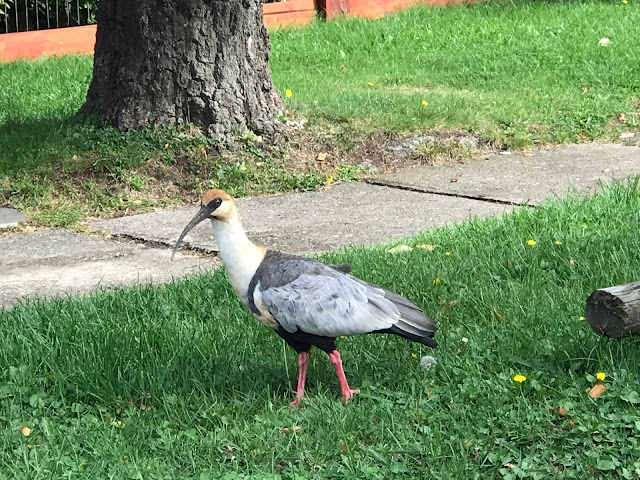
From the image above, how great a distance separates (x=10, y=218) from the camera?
6598 mm

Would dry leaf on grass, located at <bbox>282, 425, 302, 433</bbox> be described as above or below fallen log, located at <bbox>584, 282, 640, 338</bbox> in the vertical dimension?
below

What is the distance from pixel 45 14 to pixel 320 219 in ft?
23.7

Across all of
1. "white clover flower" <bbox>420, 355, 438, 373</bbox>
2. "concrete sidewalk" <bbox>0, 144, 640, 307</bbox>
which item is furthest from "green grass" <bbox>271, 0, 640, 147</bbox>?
"white clover flower" <bbox>420, 355, 438, 373</bbox>

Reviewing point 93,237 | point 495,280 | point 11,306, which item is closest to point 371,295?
point 495,280

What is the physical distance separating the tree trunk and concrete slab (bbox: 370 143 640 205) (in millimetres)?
1199

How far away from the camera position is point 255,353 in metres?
4.32

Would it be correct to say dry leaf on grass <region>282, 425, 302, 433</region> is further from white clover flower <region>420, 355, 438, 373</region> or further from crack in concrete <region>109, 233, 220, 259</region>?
crack in concrete <region>109, 233, 220, 259</region>

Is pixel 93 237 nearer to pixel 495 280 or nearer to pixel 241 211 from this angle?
pixel 241 211

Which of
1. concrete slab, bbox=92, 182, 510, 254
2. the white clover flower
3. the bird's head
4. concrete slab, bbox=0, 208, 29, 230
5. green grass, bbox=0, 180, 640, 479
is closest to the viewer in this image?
green grass, bbox=0, 180, 640, 479

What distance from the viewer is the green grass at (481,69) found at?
8.43m

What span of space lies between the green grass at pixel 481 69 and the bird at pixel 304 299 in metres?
4.40

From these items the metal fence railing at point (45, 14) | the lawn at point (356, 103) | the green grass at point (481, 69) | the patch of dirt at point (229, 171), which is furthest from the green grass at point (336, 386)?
→ the metal fence railing at point (45, 14)

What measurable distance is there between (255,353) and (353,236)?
6.62 feet

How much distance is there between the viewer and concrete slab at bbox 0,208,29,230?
6.53 metres
